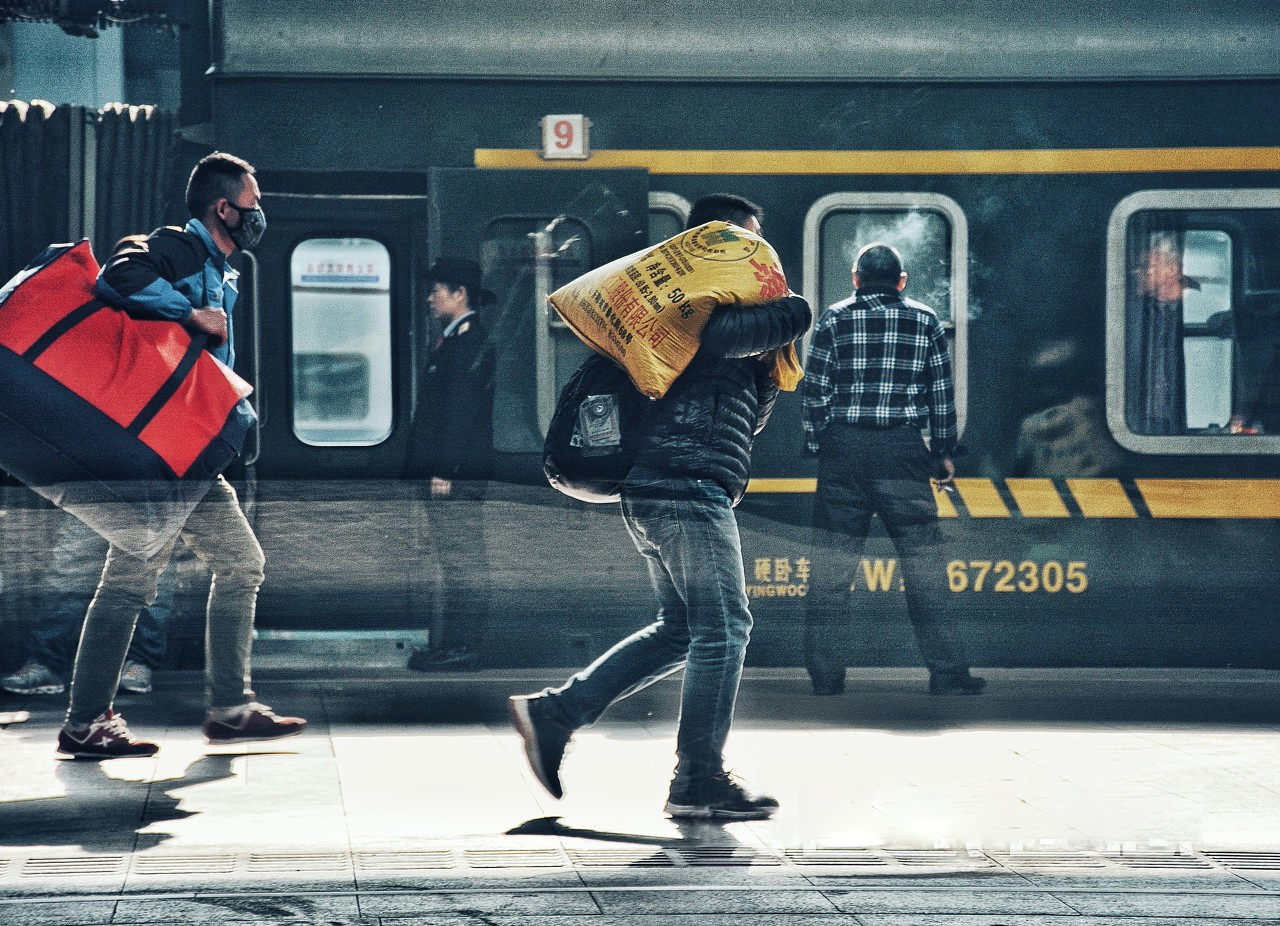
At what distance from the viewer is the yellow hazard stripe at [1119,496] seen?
6832mm

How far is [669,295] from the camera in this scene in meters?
4.44

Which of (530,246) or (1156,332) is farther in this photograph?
(1156,332)

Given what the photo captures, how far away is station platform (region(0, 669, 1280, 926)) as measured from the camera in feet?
12.1


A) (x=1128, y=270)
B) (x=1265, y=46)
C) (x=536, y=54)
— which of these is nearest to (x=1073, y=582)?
(x=1128, y=270)

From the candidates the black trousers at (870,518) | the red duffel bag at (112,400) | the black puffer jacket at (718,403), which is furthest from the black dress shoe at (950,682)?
the red duffel bag at (112,400)

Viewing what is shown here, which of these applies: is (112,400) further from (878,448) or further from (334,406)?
(878,448)

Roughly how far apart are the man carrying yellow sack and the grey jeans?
3.74ft

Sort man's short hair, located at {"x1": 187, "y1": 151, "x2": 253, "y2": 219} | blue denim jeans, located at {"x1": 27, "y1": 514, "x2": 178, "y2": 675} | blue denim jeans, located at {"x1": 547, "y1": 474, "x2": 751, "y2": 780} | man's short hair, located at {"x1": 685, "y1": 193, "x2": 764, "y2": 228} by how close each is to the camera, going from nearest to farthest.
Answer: blue denim jeans, located at {"x1": 547, "y1": 474, "x2": 751, "y2": 780}, man's short hair, located at {"x1": 685, "y1": 193, "x2": 764, "y2": 228}, man's short hair, located at {"x1": 187, "y1": 151, "x2": 253, "y2": 219}, blue denim jeans, located at {"x1": 27, "y1": 514, "x2": 178, "y2": 675}

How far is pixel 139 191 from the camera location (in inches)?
276

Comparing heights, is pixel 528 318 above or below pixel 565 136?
below

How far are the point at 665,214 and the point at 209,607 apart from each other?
2.55 m

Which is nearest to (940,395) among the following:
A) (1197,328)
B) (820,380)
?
(820,380)

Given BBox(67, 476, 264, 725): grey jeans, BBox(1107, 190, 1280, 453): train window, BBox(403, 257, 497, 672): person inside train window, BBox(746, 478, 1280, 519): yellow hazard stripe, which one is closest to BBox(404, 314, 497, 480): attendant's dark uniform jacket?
BBox(403, 257, 497, 672): person inside train window

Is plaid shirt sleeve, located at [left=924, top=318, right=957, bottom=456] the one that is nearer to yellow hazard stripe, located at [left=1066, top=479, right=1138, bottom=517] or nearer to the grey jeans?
yellow hazard stripe, located at [left=1066, top=479, right=1138, bottom=517]
